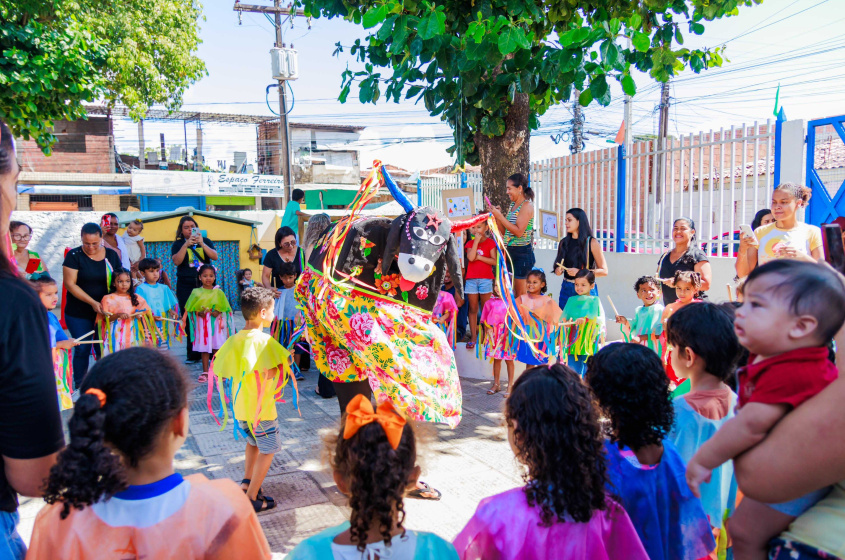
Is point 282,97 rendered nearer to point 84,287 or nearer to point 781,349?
point 84,287

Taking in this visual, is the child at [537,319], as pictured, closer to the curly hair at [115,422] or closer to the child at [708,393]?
the child at [708,393]

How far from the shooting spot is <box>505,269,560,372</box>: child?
5438 millimetres

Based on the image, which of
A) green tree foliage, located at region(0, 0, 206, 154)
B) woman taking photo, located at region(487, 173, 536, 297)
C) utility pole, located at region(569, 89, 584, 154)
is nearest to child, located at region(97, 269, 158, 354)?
green tree foliage, located at region(0, 0, 206, 154)

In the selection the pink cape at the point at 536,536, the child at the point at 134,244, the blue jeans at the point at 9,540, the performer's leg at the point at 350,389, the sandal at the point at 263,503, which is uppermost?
the child at the point at 134,244

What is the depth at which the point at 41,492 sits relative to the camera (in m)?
1.37

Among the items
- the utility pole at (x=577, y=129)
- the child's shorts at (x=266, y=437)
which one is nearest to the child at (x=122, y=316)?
the child's shorts at (x=266, y=437)

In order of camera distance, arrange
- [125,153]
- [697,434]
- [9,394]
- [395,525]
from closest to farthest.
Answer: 1. [9,394]
2. [395,525]
3. [697,434]
4. [125,153]

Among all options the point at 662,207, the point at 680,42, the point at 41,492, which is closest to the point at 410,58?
the point at 680,42

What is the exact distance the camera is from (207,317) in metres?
6.43

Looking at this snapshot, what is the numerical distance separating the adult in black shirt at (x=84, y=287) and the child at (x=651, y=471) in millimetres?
4924

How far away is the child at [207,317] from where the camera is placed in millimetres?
6438

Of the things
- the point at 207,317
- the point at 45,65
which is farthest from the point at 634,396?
the point at 45,65

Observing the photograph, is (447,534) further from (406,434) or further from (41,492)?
(41,492)

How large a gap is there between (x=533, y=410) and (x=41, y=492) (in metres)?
1.25
